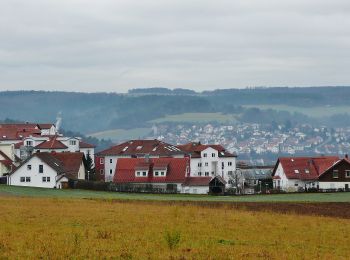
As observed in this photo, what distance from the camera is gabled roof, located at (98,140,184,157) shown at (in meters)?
148

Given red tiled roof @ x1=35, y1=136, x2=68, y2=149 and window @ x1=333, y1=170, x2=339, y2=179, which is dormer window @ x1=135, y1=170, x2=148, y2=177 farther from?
window @ x1=333, y1=170, x2=339, y2=179

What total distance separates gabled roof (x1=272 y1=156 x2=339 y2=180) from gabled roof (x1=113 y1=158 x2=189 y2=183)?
1863 centimetres

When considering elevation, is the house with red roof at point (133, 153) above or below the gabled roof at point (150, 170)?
above

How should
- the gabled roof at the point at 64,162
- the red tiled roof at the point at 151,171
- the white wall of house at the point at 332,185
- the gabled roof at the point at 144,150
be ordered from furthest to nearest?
the gabled roof at the point at 144,150, the white wall of house at the point at 332,185, the red tiled roof at the point at 151,171, the gabled roof at the point at 64,162

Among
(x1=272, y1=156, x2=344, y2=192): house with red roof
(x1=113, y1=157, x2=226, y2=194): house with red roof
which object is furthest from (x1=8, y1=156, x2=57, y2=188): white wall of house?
Result: (x1=272, y1=156, x2=344, y2=192): house with red roof

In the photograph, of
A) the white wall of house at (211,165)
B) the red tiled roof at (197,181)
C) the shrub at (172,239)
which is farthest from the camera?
the white wall of house at (211,165)

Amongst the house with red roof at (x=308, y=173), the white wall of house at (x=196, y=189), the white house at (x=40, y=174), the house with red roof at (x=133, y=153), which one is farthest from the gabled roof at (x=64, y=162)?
the house with red roof at (x=308, y=173)

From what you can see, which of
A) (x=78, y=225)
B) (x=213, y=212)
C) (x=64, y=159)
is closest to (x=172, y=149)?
(x=64, y=159)

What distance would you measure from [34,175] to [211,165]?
4828 centimetres

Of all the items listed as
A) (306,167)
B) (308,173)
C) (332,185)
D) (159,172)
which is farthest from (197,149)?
(159,172)

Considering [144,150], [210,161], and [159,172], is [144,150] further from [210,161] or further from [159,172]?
[159,172]

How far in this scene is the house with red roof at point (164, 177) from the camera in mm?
116500

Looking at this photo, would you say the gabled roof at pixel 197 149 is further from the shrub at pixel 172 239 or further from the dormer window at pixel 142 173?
the shrub at pixel 172 239

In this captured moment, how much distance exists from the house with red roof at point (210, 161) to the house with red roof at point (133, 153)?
2.87 m
